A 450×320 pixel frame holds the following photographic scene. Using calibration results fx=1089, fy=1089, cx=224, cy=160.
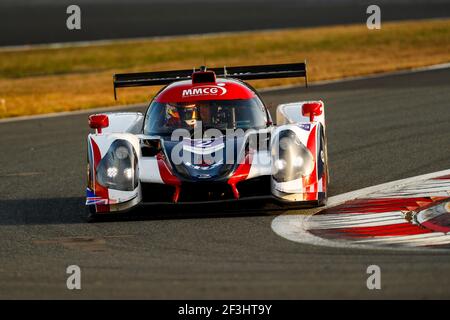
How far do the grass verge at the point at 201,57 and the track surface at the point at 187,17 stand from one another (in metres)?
4.26

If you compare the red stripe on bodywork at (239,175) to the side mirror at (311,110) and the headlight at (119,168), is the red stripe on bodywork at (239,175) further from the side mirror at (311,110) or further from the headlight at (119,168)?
the side mirror at (311,110)

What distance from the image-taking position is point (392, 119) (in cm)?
1719

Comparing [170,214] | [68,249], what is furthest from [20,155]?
[68,249]

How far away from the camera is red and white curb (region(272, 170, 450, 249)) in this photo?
9.07 meters

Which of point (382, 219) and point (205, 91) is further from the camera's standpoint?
point (205, 91)

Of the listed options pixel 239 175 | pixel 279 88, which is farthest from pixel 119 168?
pixel 279 88

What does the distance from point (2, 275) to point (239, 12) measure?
46195 mm

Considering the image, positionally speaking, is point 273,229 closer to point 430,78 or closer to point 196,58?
point 430,78

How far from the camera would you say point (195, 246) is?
909cm

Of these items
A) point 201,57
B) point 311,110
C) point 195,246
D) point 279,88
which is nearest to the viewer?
Result: point 195,246

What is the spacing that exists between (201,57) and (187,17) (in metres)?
19.7

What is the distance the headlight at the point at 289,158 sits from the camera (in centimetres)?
1036

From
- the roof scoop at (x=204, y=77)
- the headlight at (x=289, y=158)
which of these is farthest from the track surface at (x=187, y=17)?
the headlight at (x=289, y=158)

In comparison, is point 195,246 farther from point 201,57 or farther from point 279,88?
point 201,57
